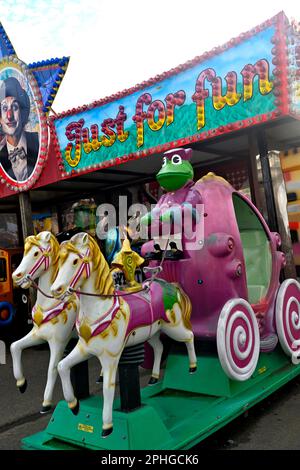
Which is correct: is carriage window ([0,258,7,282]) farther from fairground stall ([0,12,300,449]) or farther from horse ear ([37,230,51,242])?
horse ear ([37,230,51,242])

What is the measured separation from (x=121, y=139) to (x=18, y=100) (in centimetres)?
261

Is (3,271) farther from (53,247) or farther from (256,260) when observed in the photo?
(53,247)

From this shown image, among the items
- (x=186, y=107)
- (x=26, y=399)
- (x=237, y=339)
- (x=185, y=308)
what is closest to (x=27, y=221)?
(x=26, y=399)

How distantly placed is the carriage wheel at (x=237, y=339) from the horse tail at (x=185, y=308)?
0.86 ft

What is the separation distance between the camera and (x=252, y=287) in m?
5.21

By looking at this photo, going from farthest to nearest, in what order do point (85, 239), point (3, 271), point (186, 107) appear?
point (3, 271) → point (186, 107) → point (85, 239)

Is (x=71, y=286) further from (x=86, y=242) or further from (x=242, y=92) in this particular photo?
(x=242, y=92)

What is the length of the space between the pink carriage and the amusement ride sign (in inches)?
44.0

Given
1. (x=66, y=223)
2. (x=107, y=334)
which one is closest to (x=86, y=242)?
(x=107, y=334)

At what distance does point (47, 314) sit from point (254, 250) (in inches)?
109

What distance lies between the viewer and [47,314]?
354 cm

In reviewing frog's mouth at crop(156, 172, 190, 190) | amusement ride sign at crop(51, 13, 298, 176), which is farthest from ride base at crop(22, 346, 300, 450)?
amusement ride sign at crop(51, 13, 298, 176)
